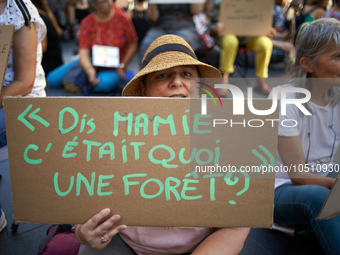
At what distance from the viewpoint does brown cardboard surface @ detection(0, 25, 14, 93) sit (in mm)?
1155

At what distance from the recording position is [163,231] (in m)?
1.10

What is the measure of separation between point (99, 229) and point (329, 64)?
132 centimetres

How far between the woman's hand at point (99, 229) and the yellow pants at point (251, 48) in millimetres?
3414

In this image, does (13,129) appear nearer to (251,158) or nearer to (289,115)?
(251,158)

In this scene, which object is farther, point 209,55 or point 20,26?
point 209,55

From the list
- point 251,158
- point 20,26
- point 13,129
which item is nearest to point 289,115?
point 251,158

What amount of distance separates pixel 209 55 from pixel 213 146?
3.52m

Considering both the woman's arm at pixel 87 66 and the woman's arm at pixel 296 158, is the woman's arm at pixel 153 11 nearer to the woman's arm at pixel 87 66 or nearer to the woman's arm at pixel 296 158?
the woman's arm at pixel 87 66

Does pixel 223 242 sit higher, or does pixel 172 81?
pixel 172 81

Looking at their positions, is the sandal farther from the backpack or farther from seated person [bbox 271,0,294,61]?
the backpack

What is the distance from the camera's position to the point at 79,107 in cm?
92

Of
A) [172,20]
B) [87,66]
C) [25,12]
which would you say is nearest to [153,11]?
[172,20]

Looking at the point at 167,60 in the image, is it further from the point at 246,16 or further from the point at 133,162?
the point at 246,16

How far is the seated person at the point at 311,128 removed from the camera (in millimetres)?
1413
